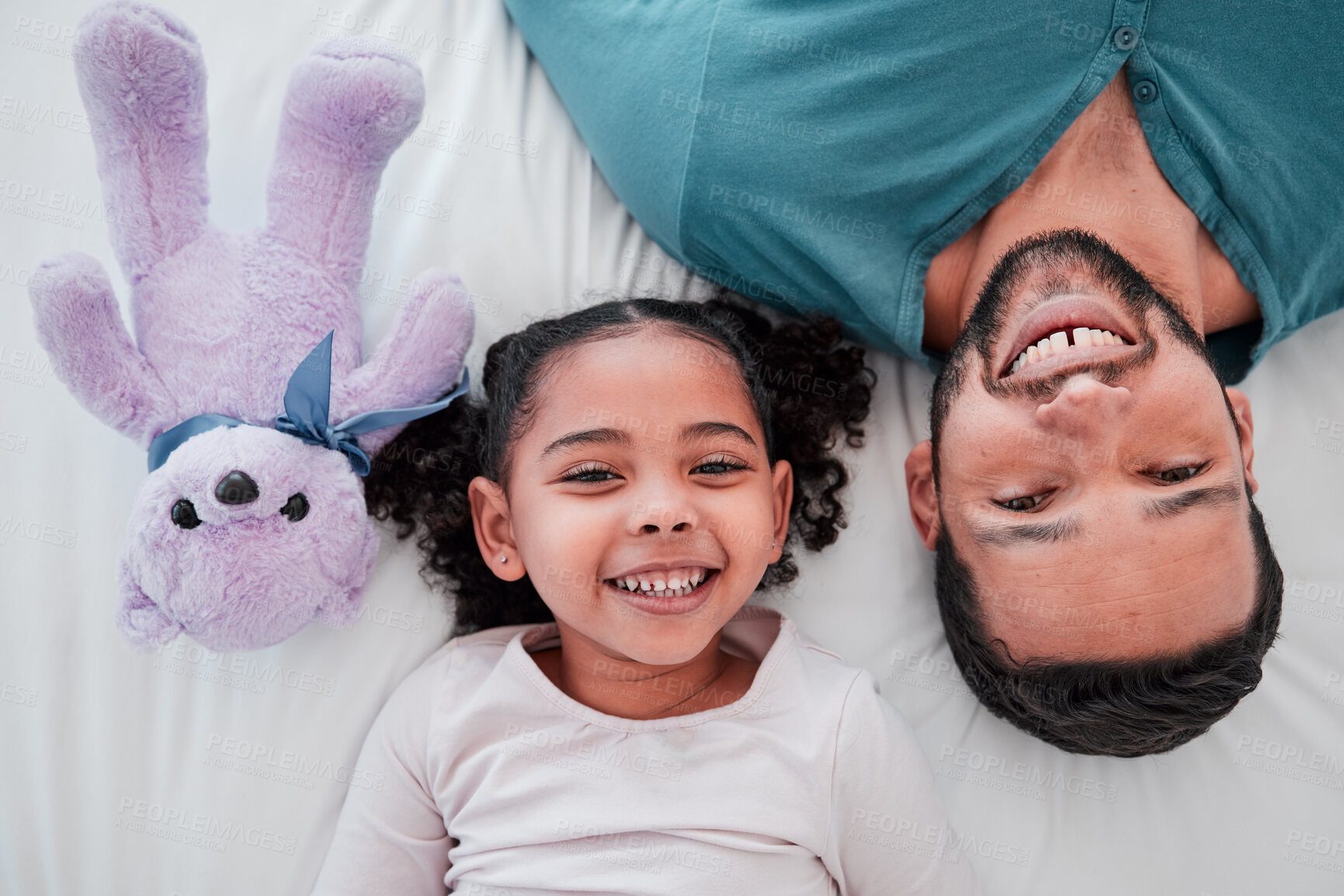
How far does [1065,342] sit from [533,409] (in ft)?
2.48

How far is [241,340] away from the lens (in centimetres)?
131

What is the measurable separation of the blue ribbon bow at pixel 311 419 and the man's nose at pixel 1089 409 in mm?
853

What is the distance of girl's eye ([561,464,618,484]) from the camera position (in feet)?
4.18

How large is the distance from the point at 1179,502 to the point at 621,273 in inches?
37.6

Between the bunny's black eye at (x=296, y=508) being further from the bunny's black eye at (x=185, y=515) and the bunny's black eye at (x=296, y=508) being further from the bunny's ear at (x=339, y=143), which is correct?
the bunny's ear at (x=339, y=143)

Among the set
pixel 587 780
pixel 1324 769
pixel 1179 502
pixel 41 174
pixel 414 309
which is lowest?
pixel 1324 769

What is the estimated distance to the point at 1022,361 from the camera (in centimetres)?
129

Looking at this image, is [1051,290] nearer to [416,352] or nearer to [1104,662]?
[1104,662]

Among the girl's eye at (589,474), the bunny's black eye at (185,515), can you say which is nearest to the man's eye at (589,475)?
the girl's eye at (589,474)

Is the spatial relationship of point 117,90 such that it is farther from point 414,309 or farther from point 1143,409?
point 1143,409

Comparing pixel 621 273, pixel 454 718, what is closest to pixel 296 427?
pixel 454 718

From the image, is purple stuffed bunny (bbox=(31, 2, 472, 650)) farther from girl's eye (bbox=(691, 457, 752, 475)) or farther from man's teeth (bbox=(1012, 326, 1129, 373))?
man's teeth (bbox=(1012, 326, 1129, 373))

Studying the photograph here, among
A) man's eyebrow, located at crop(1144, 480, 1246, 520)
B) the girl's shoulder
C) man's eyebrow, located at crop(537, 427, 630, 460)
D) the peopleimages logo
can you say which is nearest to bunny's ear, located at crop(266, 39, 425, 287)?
man's eyebrow, located at crop(537, 427, 630, 460)

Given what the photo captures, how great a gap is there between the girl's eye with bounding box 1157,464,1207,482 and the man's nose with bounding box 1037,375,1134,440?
Result: 0.10 metres
